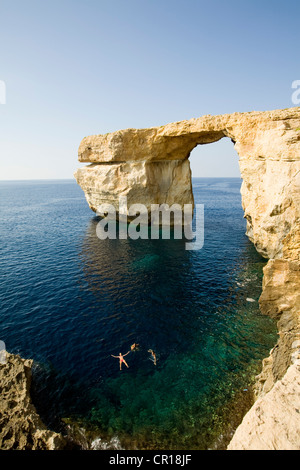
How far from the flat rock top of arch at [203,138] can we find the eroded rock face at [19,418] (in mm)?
22592

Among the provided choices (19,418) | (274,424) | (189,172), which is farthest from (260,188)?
(19,418)

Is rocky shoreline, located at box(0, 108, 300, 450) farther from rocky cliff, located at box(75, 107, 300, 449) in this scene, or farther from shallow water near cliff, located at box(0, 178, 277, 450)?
shallow water near cliff, located at box(0, 178, 277, 450)

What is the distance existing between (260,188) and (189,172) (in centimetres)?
1804

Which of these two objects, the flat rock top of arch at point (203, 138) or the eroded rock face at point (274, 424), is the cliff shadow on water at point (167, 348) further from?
the flat rock top of arch at point (203, 138)

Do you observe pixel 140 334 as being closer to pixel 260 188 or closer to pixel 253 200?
pixel 260 188

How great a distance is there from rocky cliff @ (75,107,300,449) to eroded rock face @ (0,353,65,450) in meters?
7.79

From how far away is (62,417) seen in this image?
11781 millimetres

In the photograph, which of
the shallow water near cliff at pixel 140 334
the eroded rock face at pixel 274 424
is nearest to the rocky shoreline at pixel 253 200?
the eroded rock face at pixel 274 424

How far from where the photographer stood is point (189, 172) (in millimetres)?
39594

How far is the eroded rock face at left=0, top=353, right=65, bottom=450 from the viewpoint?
32.3 ft

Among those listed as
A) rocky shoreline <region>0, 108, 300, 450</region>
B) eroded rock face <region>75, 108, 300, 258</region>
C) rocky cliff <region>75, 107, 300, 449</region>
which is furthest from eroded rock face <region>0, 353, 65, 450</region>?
eroded rock face <region>75, 108, 300, 258</region>
